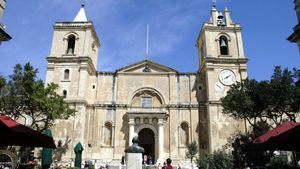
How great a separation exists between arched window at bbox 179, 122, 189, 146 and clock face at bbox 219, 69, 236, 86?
6117 mm

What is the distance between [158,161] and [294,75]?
14.4 metres

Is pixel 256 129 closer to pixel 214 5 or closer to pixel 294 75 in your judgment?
pixel 294 75

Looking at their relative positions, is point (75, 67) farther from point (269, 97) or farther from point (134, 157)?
point (134, 157)

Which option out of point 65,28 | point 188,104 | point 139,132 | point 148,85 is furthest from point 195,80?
point 65,28

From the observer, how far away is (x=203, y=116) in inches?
1185

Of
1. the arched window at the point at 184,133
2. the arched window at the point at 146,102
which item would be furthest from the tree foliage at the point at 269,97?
the arched window at the point at 146,102

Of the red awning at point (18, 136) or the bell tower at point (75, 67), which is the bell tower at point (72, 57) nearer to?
the bell tower at point (75, 67)

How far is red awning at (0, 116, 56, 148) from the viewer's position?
23.9ft

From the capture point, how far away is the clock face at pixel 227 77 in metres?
30.3

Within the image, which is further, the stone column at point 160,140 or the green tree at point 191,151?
the stone column at point 160,140

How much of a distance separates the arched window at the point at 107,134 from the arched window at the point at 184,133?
7350mm

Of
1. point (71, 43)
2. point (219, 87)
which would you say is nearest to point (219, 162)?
point (219, 87)

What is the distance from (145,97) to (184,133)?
568 cm

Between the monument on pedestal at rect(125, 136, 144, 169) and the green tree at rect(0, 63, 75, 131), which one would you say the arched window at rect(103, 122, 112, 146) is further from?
the monument on pedestal at rect(125, 136, 144, 169)
